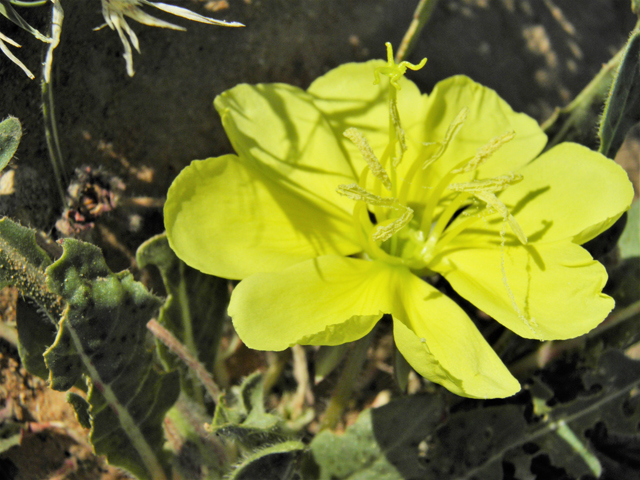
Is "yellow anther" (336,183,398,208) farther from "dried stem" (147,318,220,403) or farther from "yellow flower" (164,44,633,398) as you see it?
"dried stem" (147,318,220,403)

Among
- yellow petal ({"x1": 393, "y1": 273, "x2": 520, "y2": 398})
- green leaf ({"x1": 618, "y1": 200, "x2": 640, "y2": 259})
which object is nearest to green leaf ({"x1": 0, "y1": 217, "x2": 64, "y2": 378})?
yellow petal ({"x1": 393, "y1": 273, "x2": 520, "y2": 398})

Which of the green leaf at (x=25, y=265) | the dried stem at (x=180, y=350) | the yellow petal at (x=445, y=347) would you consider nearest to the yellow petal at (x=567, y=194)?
the yellow petal at (x=445, y=347)

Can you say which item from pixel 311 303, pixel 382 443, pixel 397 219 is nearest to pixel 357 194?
pixel 397 219

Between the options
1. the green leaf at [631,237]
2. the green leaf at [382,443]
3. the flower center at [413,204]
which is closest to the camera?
the flower center at [413,204]

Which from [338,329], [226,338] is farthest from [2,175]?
[338,329]

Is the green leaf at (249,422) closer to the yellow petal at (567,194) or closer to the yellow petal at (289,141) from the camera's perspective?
the yellow petal at (289,141)

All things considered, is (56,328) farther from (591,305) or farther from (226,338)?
(591,305)
